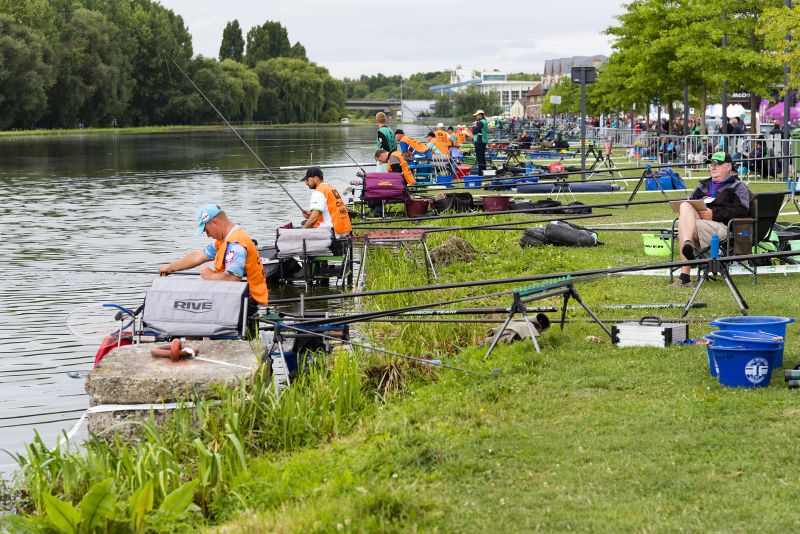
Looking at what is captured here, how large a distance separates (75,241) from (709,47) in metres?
16.1

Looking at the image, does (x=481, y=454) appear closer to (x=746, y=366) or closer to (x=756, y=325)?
(x=746, y=366)

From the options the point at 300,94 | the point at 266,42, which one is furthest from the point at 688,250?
the point at 266,42

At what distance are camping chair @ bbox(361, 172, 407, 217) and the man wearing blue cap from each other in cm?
931

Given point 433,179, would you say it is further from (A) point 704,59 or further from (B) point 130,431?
(B) point 130,431

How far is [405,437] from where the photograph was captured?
21.0 ft

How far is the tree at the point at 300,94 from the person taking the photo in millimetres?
69188

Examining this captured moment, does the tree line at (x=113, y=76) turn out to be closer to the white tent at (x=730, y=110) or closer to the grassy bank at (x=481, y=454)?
the white tent at (x=730, y=110)

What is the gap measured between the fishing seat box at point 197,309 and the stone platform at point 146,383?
27.2 inches

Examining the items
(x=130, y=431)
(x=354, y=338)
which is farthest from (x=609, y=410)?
(x=354, y=338)

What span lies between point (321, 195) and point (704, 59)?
1674cm

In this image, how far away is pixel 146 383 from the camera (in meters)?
7.18

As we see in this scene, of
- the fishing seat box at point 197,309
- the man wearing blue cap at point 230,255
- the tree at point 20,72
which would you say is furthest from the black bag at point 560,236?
the tree at point 20,72

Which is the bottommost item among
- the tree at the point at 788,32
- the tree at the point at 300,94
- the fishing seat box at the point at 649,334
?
the fishing seat box at the point at 649,334

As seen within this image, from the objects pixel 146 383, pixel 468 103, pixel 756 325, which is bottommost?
pixel 146 383
